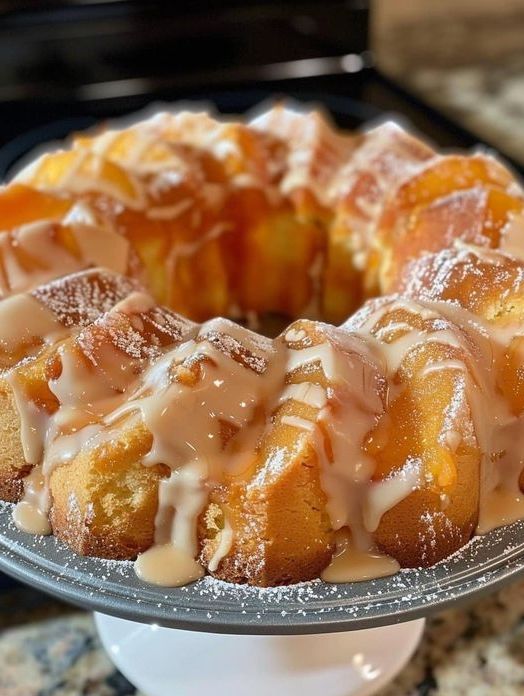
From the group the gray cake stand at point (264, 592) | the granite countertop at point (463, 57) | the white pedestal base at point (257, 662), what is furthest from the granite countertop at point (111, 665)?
the granite countertop at point (463, 57)

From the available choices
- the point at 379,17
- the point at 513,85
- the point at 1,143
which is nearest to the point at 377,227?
the point at 1,143

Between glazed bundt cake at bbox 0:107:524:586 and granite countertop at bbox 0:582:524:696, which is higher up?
glazed bundt cake at bbox 0:107:524:586

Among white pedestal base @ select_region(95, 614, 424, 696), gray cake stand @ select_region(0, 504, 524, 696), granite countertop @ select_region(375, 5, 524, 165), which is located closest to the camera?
gray cake stand @ select_region(0, 504, 524, 696)

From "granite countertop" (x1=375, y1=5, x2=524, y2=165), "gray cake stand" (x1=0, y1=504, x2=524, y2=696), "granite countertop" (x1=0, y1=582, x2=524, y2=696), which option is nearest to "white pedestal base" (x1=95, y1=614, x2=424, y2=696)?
"granite countertop" (x1=0, y1=582, x2=524, y2=696)

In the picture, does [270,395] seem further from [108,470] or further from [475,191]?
[475,191]

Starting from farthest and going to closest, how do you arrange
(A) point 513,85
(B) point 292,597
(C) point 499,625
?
(A) point 513,85 < (C) point 499,625 < (B) point 292,597

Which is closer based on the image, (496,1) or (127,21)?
(127,21)

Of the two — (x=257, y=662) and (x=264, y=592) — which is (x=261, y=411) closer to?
(x=264, y=592)

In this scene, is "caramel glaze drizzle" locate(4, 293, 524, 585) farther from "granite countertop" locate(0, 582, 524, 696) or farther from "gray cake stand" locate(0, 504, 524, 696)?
"granite countertop" locate(0, 582, 524, 696)
